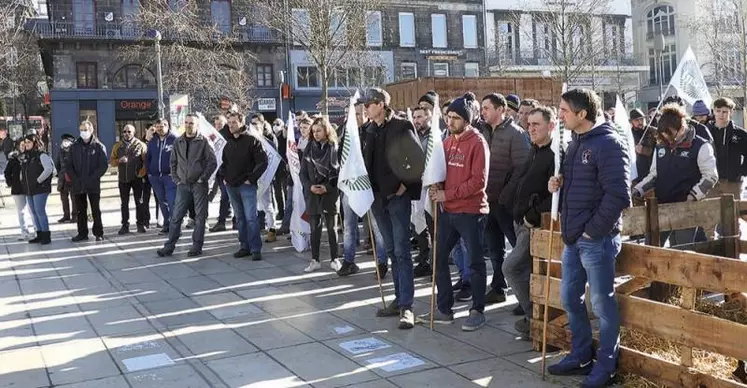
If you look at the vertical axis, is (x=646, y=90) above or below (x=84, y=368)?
above

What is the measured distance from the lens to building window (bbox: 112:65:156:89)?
1550 inches

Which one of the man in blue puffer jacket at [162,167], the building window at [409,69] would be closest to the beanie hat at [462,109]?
the man in blue puffer jacket at [162,167]

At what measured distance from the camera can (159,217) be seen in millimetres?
13789

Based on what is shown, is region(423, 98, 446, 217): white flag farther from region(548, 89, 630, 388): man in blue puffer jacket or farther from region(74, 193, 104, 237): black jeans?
region(74, 193, 104, 237): black jeans

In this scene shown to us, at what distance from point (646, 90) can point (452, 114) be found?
1920 inches

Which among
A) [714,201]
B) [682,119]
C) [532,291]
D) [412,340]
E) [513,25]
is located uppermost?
[513,25]

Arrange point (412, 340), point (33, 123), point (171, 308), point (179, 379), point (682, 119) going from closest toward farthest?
point (179, 379) → point (412, 340) → point (682, 119) → point (171, 308) → point (33, 123)

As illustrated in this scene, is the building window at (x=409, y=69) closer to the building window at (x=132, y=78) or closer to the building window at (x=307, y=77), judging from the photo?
the building window at (x=307, y=77)

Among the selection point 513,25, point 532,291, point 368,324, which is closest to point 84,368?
point 368,324

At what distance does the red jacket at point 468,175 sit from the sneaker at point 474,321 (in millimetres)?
876

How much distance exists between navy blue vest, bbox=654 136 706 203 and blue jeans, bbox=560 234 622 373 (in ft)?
7.60

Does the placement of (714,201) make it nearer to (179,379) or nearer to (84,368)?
→ (179,379)

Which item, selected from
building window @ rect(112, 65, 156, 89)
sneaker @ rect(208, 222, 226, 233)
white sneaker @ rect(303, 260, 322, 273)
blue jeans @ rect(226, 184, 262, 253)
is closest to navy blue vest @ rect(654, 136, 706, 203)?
white sneaker @ rect(303, 260, 322, 273)

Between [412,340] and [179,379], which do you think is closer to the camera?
[179,379]
